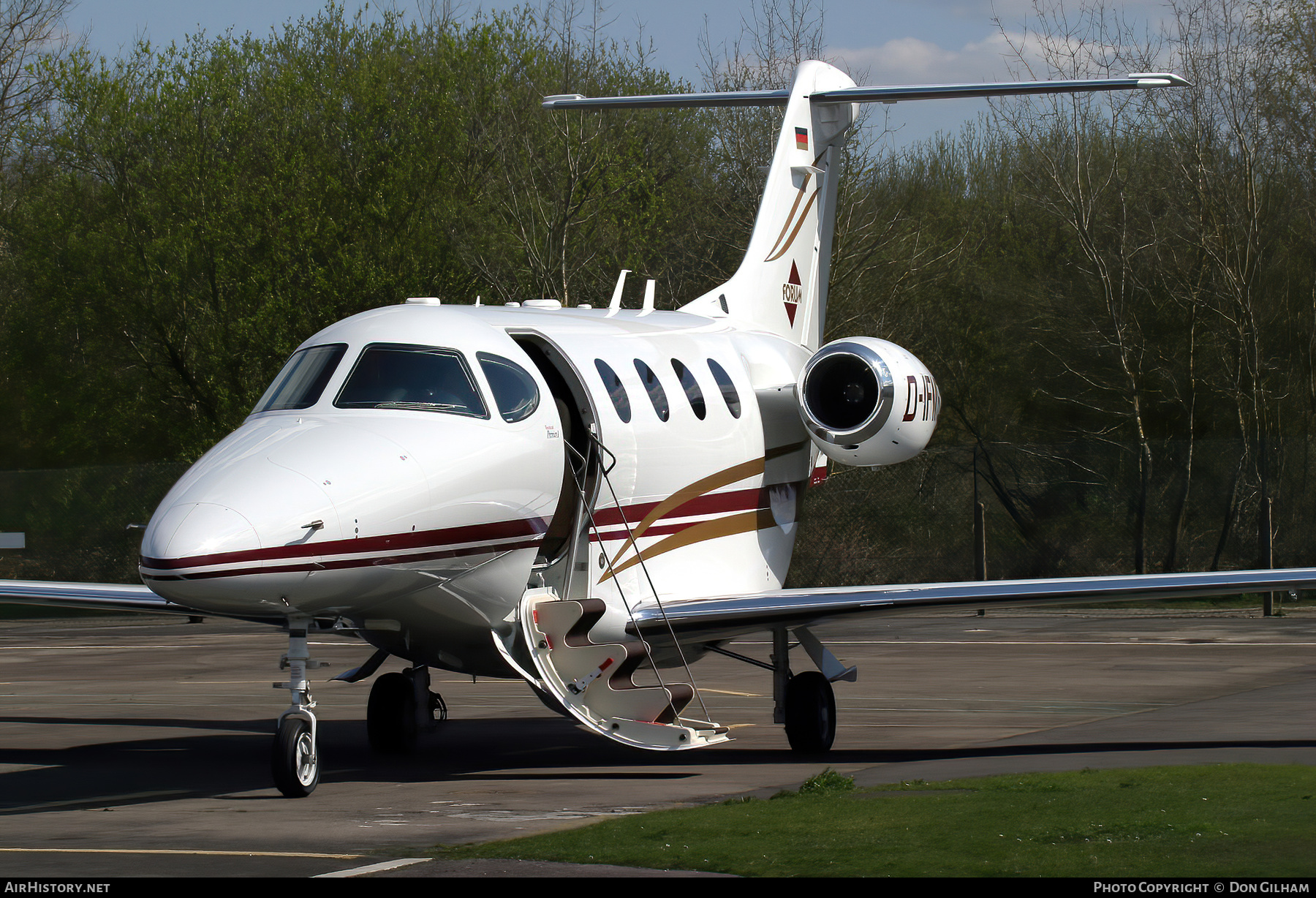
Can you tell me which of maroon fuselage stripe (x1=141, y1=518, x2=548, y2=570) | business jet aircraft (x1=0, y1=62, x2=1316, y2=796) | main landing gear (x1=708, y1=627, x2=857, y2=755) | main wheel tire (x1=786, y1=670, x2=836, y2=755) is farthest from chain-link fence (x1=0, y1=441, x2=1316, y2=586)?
maroon fuselage stripe (x1=141, y1=518, x2=548, y2=570)

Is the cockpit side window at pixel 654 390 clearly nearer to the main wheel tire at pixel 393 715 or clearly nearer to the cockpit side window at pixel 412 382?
the cockpit side window at pixel 412 382

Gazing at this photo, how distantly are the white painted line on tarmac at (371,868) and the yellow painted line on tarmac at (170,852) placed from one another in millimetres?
283

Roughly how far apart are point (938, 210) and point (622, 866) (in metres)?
36.5

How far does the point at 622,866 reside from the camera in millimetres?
6980

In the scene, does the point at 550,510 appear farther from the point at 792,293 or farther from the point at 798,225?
the point at 798,225

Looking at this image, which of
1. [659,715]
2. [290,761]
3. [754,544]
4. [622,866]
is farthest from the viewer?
[754,544]

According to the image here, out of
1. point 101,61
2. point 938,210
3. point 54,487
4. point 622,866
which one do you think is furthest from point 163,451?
point 622,866

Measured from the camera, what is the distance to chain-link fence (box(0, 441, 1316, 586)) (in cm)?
2886

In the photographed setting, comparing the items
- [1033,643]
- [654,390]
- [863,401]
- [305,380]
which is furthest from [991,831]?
[1033,643]

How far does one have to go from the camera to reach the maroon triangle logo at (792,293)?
1686cm

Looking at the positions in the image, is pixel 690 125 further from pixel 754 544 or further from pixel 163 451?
pixel 754 544

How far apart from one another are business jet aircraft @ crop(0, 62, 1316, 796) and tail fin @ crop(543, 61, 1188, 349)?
52 cm

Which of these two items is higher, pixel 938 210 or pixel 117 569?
pixel 938 210

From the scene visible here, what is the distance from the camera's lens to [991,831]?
7.45m
